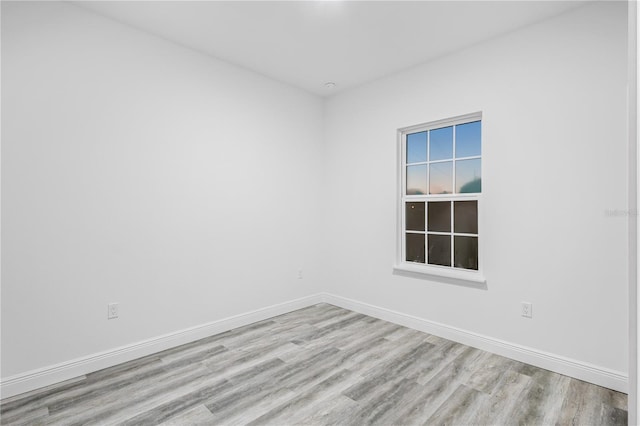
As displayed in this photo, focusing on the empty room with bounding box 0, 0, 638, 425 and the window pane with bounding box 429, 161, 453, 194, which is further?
the window pane with bounding box 429, 161, 453, 194

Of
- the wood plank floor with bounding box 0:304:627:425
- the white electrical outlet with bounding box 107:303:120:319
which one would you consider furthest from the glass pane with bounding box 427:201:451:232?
the white electrical outlet with bounding box 107:303:120:319

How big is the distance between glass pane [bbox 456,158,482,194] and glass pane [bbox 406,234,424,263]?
657 millimetres

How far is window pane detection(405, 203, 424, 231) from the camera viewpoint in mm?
3486

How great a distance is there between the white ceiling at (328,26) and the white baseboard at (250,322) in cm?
264

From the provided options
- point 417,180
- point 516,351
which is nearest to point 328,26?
point 417,180

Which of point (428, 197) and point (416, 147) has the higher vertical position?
point (416, 147)

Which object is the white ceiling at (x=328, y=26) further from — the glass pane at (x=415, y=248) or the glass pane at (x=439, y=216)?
the glass pane at (x=415, y=248)

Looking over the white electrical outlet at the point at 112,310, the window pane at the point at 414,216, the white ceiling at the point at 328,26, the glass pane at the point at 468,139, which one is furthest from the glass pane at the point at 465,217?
the white electrical outlet at the point at 112,310

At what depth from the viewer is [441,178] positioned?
334 centimetres

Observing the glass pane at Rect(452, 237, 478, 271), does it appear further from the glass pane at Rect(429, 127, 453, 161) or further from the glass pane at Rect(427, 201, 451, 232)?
the glass pane at Rect(429, 127, 453, 161)

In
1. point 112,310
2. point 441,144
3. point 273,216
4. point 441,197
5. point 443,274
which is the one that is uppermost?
point 441,144

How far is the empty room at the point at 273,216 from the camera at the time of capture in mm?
2189

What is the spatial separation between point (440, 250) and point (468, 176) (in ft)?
2.56

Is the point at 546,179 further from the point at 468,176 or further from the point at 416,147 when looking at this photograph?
the point at 416,147
